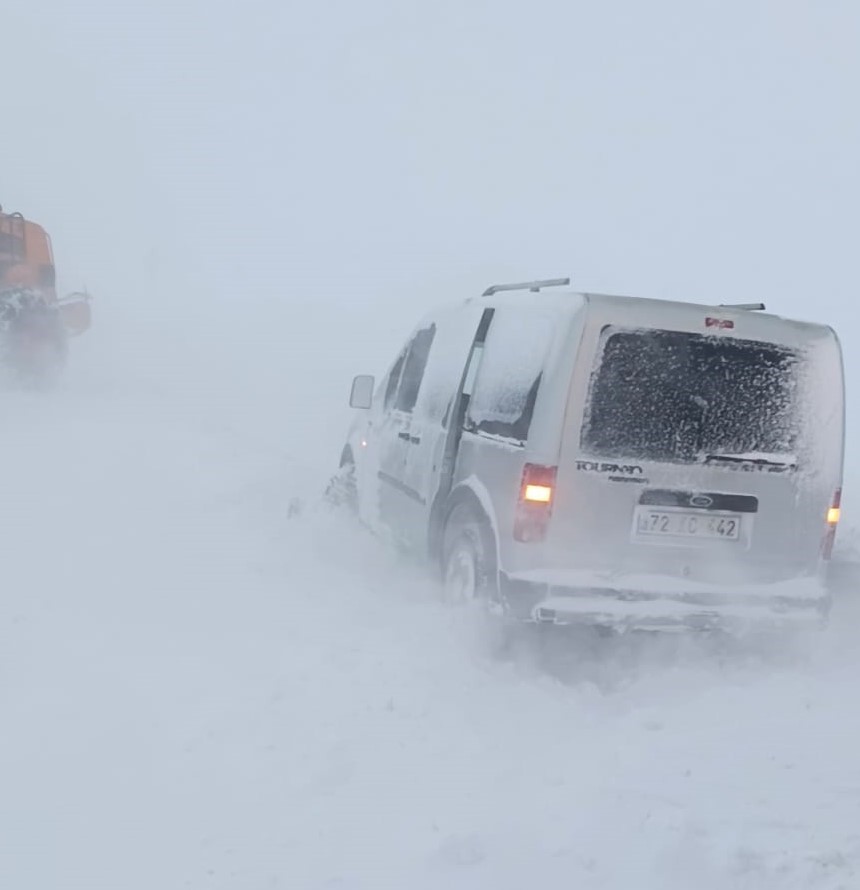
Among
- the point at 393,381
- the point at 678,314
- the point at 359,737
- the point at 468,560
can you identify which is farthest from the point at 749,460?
the point at 393,381

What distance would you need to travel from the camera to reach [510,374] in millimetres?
5758

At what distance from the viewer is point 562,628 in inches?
240

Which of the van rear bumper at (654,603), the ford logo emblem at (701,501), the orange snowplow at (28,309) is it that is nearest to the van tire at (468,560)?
the van rear bumper at (654,603)

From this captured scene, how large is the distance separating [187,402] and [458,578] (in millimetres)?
13380

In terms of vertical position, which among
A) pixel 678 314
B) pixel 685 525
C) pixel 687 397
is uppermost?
pixel 678 314

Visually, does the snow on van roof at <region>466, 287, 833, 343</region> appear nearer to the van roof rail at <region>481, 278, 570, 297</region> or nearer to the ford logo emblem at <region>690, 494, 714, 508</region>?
the van roof rail at <region>481, 278, 570, 297</region>

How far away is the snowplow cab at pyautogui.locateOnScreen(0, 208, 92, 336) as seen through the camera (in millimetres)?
16938

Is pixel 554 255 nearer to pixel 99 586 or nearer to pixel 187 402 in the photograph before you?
pixel 187 402

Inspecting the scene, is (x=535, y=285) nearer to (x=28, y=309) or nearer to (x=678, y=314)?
(x=678, y=314)

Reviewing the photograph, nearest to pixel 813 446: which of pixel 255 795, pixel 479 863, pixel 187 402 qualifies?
pixel 479 863

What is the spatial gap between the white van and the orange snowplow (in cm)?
1205

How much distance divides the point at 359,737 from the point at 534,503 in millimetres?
1451

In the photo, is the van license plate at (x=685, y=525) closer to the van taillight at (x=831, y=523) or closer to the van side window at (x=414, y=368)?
the van taillight at (x=831, y=523)

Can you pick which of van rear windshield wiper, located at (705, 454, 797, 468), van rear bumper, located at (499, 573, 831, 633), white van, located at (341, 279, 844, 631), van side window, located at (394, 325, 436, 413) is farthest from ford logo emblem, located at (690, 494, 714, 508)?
van side window, located at (394, 325, 436, 413)
